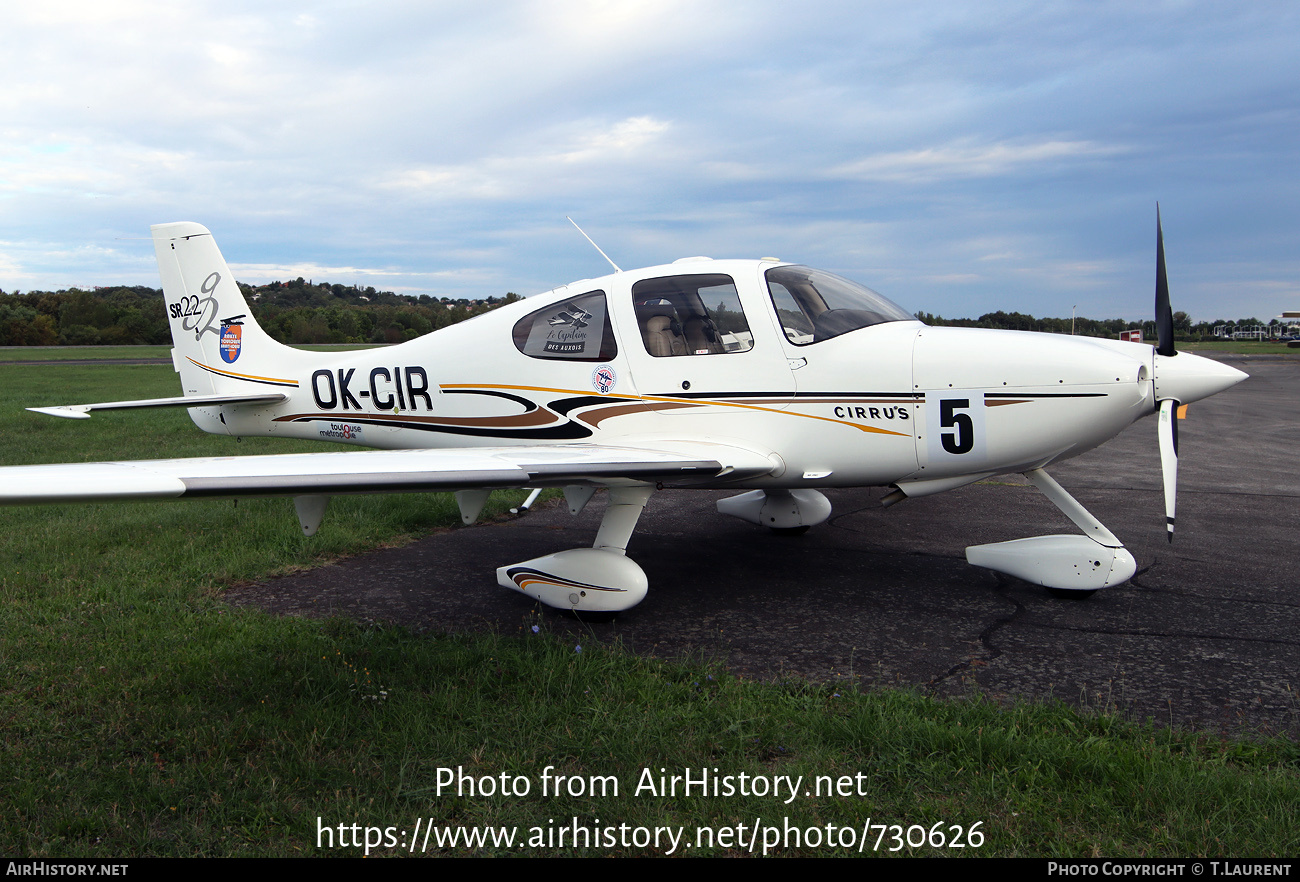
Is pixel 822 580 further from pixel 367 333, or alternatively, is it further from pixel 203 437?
pixel 367 333

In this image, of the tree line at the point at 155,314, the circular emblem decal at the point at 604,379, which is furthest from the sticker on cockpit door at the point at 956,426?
the tree line at the point at 155,314

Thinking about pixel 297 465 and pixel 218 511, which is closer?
pixel 297 465

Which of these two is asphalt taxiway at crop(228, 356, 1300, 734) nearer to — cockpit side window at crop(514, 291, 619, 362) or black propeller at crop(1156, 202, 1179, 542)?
black propeller at crop(1156, 202, 1179, 542)

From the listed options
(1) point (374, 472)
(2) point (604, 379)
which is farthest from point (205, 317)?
(1) point (374, 472)

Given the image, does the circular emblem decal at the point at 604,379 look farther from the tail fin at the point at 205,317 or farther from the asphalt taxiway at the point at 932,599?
the tail fin at the point at 205,317

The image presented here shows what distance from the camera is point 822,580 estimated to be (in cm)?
598

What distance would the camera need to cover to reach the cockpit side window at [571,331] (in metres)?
5.87

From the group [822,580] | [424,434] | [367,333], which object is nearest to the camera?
[822,580]

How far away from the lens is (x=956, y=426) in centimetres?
499

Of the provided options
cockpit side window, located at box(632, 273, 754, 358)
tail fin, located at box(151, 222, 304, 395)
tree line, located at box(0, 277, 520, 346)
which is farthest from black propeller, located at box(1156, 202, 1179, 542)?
tree line, located at box(0, 277, 520, 346)

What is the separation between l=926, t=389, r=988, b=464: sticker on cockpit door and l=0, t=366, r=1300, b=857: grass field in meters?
1.82

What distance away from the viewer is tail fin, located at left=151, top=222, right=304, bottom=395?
7793 millimetres

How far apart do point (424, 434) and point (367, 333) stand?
4349 cm
